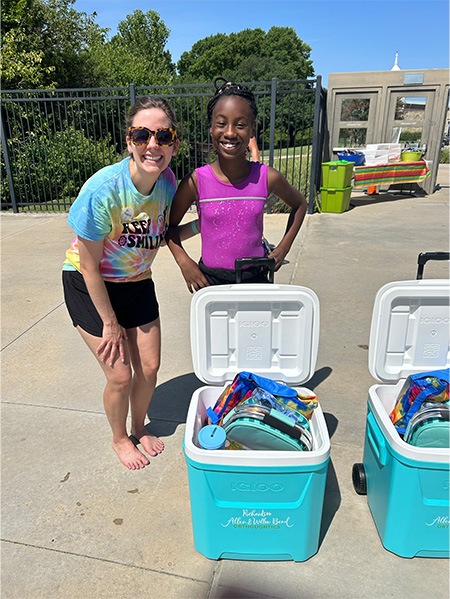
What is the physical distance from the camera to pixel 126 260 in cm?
208

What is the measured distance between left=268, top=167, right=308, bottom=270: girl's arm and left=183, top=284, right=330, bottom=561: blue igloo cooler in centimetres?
35

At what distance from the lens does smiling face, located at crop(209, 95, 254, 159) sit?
1988 mm

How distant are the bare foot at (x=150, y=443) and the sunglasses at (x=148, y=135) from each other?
153 cm

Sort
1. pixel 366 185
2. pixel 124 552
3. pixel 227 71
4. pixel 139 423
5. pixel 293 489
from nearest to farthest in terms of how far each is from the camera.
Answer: pixel 293 489, pixel 124 552, pixel 139 423, pixel 366 185, pixel 227 71

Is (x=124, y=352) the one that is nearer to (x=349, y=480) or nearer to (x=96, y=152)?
(x=349, y=480)

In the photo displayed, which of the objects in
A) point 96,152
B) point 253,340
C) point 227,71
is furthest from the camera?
point 227,71

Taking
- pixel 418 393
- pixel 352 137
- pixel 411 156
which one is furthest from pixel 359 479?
pixel 352 137

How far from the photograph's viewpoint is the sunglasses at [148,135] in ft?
6.09

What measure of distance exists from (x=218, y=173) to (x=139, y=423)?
1398 mm

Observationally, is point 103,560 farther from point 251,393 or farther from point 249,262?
point 249,262

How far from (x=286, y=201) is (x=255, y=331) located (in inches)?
29.0

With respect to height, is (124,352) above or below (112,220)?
below

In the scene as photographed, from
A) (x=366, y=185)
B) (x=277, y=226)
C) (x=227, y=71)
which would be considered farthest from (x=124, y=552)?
(x=227, y=71)

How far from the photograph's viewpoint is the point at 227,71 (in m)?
49.1
